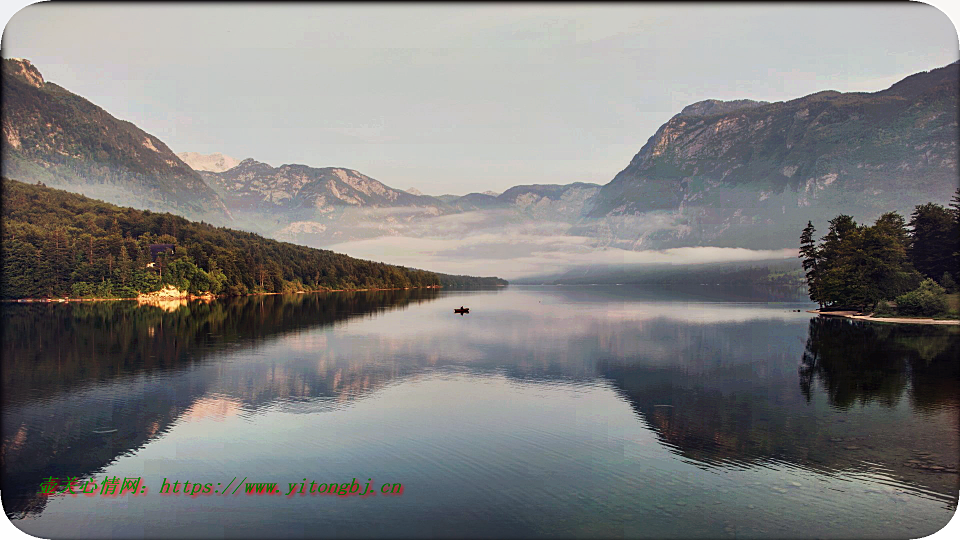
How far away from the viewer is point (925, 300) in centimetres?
9669

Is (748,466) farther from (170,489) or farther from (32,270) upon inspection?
(32,270)

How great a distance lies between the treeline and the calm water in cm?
4528

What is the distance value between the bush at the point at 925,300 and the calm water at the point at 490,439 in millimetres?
42335

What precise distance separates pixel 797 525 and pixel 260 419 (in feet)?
92.1

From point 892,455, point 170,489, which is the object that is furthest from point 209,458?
point 892,455

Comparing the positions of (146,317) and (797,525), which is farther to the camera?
(146,317)

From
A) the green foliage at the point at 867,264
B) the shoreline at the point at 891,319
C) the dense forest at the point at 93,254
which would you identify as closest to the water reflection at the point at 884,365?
the shoreline at the point at 891,319

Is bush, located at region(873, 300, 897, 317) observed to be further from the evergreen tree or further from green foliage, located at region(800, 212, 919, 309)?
the evergreen tree

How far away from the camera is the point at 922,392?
1650 inches

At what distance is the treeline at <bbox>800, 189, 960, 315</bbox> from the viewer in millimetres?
98938

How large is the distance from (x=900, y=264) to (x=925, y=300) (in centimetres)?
1436

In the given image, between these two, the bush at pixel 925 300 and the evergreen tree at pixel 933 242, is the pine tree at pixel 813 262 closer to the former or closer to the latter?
the evergreen tree at pixel 933 242

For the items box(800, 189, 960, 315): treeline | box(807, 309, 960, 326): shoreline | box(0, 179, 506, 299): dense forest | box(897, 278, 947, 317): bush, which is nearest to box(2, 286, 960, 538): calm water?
box(807, 309, 960, 326): shoreline

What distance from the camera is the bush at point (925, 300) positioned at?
96.2m
